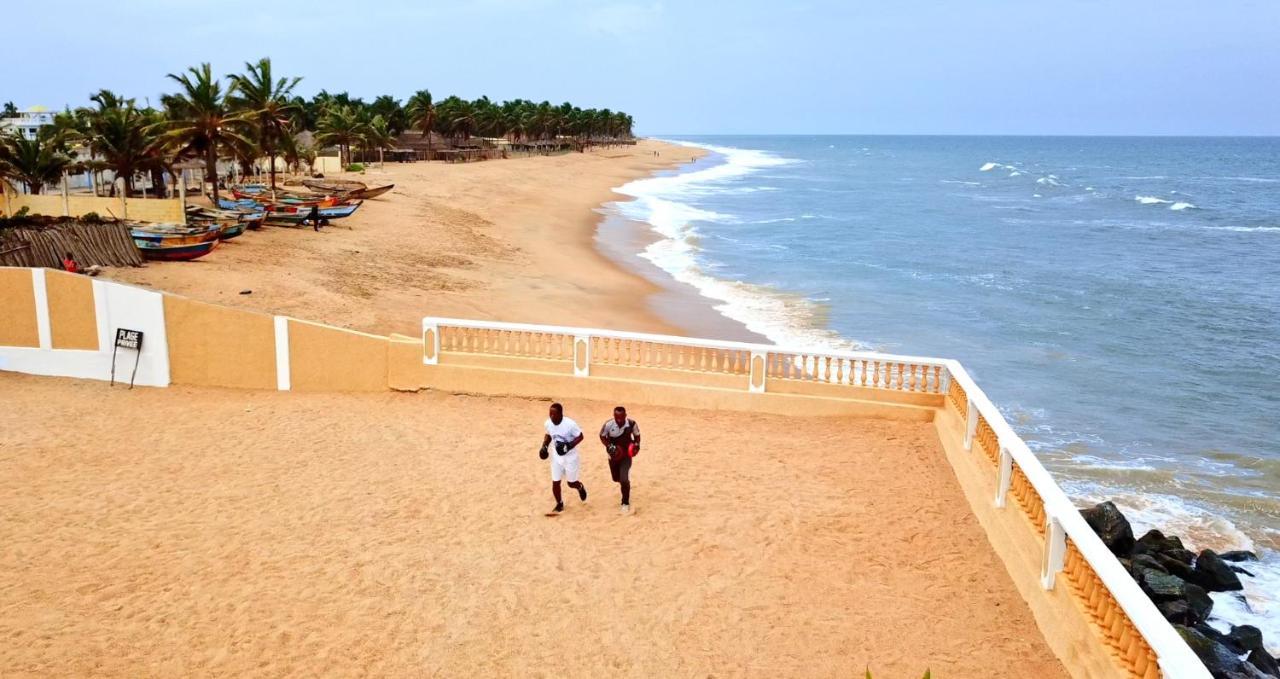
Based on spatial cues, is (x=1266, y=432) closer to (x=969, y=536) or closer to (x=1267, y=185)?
(x=969, y=536)

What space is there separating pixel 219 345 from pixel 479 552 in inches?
278

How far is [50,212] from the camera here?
27.7 m

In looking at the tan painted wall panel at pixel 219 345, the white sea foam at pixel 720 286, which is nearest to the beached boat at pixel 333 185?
the white sea foam at pixel 720 286

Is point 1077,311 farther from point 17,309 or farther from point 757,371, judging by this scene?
point 17,309

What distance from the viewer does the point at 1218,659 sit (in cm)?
869

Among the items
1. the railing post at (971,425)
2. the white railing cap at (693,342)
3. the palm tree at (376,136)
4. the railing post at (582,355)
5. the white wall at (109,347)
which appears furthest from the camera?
the palm tree at (376,136)

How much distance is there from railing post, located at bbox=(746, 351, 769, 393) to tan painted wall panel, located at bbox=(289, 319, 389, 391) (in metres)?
5.28

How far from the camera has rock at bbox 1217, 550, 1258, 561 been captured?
1174 cm

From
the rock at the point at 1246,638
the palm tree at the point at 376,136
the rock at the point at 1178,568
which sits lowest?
the rock at the point at 1246,638

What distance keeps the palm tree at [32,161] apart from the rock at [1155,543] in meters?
29.7

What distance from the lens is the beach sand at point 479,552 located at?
24.0 feet

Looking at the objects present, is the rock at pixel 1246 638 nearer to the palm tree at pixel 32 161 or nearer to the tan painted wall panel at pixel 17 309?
the tan painted wall panel at pixel 17 309

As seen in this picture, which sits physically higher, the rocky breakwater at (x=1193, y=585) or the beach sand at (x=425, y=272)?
the beach sand at (x=425, y=272)

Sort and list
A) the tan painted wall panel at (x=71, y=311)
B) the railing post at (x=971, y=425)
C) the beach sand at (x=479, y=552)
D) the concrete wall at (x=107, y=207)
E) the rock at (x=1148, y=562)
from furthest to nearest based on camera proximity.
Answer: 1. the concrete wall at (x=107, y=207)
2. the tan painted wall panel at (x=71, y=311)
3. the rock at (x=1148, y=562)
4. the railing post at (x=971, y=425)
5. the beach sand at (x=479, y=552)
